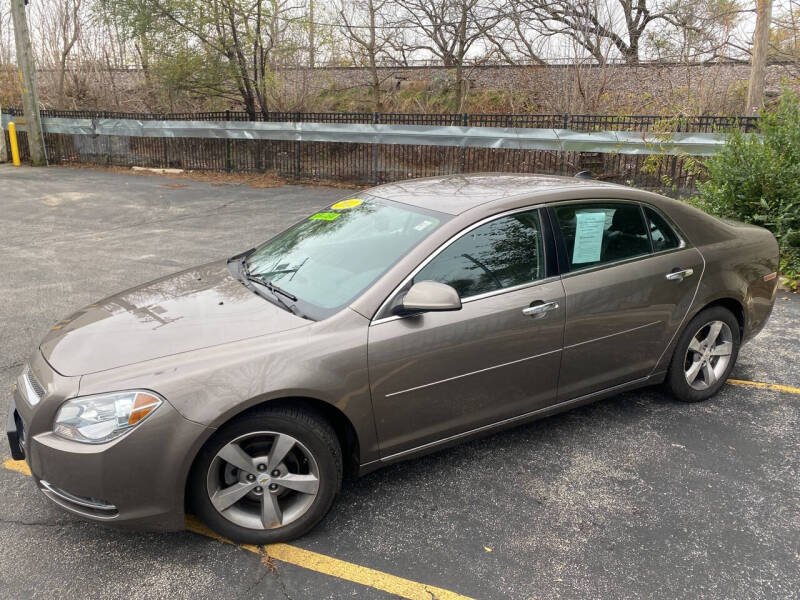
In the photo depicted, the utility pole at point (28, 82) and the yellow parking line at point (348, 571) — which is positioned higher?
the utility pole at point (28, 82)

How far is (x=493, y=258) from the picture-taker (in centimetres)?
333

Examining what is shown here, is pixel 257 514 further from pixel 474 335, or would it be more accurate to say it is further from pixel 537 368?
pixel 537 368

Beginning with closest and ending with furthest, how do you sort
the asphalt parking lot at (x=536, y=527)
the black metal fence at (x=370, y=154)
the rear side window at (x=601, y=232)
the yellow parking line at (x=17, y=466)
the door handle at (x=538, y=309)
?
the asphalt parking lot at (x=536, y=527) < the door handle at (x=538, y=309) < the yellow parking line at (x=17, y=466) < the rear side window at (x=601, y=232) < the black metal fence at (x=370, y=154)

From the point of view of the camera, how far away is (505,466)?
3512 millimetres

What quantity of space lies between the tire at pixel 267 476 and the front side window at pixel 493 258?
37.1 inches

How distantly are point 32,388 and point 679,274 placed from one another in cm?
367

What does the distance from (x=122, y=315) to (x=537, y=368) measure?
88.9 inches

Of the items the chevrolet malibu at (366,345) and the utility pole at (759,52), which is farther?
the utility pole at (759,52)

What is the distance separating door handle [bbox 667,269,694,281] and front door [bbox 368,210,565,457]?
91 cm

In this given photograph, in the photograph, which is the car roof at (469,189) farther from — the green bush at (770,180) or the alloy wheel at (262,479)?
the green bush at (770,180)

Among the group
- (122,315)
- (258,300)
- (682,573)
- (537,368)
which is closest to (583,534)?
(682,573)

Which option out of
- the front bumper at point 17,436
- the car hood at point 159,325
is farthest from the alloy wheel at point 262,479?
the front bumper at point 17,436

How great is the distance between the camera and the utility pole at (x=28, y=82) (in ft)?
57.1

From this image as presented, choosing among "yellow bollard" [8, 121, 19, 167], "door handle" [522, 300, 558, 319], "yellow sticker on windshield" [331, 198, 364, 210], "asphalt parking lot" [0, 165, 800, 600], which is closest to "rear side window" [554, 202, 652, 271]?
"door handle" [522, 300, 558, 319]
